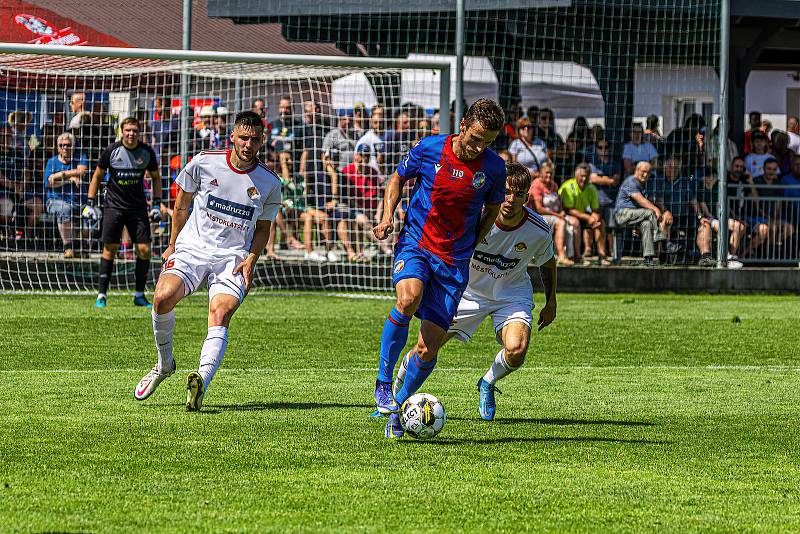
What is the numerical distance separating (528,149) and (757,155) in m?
3.59

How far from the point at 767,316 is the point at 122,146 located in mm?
7302

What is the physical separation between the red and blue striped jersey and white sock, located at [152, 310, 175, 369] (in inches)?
65.9

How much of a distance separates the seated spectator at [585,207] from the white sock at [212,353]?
34.8ft

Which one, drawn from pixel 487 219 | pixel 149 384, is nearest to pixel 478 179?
pixel 487 219

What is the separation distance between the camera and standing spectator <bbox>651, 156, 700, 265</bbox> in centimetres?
1814

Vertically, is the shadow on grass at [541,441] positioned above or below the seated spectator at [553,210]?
below

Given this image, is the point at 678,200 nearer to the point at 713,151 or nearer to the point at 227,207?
the point at 713,151

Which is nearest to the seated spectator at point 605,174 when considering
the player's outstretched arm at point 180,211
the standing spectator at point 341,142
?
the standing spectator at point 341,142

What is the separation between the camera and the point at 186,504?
5152 millimetres

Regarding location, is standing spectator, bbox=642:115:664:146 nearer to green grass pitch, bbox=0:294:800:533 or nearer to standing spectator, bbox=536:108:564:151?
standing spectator, bbox=536:108:564:151

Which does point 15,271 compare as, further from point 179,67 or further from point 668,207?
point 668,207

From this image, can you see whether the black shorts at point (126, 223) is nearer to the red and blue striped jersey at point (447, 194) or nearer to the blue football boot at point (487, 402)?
the blue football boot at point (487, 402)

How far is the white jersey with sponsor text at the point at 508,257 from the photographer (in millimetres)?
8031

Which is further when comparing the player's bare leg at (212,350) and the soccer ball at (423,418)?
the player's bare leg at (212,350)
